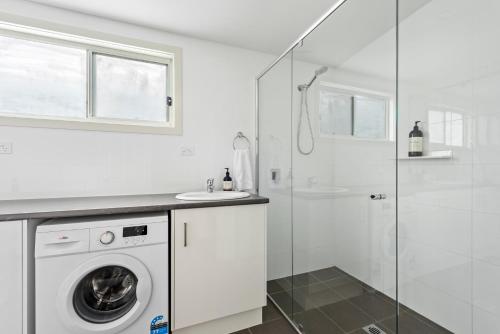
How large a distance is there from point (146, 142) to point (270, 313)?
1.71 meters

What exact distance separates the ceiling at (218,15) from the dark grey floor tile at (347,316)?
1.96 metres

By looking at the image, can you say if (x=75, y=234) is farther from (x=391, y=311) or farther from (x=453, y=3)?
(x=453, y=3)

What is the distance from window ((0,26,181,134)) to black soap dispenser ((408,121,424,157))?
1.67 metres

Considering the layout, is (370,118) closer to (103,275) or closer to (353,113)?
(353,113)

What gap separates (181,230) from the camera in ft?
4.76

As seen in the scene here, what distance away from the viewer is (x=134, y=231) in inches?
52.3

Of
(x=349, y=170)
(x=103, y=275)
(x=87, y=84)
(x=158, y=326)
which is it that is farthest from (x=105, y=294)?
(x=349, y=170)

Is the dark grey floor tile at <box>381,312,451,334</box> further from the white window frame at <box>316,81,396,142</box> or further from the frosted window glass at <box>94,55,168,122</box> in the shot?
the frosted window glass at <box>94,55,168,122</box>

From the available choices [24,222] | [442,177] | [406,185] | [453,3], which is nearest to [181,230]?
[24,222]

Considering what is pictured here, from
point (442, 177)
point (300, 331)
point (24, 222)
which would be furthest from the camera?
point (300, 331)

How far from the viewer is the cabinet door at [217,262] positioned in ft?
4.79

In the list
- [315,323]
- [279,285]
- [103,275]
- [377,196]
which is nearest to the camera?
[377,196]

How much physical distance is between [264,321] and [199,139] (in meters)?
1.56

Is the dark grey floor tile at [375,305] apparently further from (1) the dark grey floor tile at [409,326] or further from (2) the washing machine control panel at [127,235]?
(2) the washing machine control panel at [127,235]
